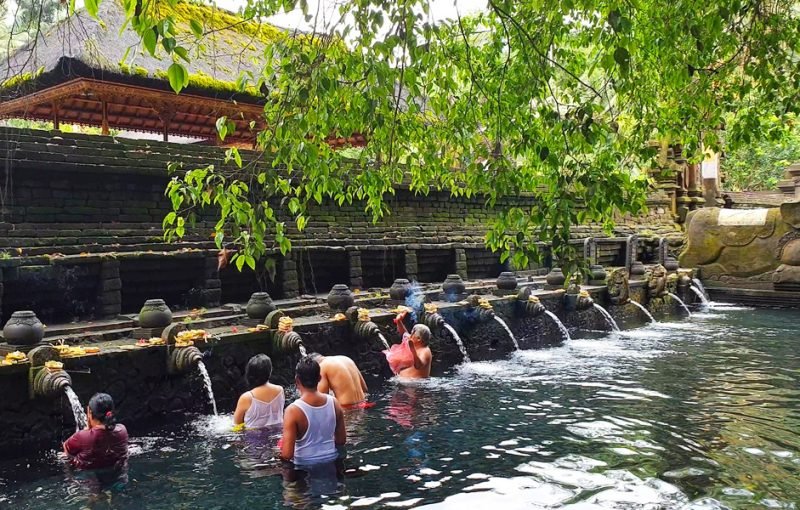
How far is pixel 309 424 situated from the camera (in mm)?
5574

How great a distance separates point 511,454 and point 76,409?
415 cm

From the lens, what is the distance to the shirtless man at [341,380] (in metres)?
7.31

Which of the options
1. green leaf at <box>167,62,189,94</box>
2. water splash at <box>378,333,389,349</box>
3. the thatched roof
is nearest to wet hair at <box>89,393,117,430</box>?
green leaf at <box>167,62,189,94</box>

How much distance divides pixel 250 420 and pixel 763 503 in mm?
4561

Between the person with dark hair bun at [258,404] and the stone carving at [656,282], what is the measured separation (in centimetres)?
1229

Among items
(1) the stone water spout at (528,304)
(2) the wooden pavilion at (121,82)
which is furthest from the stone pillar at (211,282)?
(1) the stone water spout at (528,304)

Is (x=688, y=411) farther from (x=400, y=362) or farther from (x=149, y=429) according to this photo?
(x=149, y=429)

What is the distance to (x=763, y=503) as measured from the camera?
4898mm

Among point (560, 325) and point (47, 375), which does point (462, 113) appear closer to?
point (47, 375)

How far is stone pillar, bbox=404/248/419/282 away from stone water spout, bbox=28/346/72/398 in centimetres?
887

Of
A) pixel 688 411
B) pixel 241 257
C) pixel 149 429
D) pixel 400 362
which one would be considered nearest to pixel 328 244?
pixel 400 362

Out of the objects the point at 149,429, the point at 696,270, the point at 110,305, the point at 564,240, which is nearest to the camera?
the point at 564,240

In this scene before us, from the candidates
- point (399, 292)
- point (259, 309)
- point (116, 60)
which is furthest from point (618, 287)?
point (116, 60)

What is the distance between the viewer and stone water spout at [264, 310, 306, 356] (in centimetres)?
828
